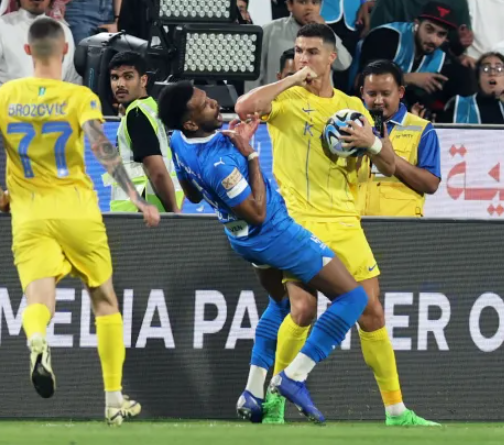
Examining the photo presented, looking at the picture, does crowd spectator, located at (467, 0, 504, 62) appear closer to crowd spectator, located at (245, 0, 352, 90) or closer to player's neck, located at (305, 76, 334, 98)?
crowd spectator, located at (245, 0, 352, 90)

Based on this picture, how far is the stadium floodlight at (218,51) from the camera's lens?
1054 cm

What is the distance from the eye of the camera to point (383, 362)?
8.48 m

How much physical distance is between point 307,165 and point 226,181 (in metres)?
0.70

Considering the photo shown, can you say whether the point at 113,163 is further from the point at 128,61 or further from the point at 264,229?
the point at 128,61

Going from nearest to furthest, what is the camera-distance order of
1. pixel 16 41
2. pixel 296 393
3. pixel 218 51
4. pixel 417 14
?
pixel 296 393
pixel 218 51
pixel 16 41
pixel 417 14

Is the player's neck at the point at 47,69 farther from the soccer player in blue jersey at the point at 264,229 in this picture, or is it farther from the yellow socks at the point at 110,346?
the yellow socks at the point at 110,346

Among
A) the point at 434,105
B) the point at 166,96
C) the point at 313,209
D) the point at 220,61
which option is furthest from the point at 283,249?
the point at 434,105

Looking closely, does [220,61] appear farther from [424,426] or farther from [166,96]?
[424,426]

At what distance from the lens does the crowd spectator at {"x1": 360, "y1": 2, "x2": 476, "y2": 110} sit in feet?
40.1

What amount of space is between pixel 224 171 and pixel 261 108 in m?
0.55

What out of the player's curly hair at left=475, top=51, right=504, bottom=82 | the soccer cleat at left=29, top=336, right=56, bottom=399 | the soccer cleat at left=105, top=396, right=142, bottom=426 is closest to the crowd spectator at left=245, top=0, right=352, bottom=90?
the player's curly hair at left=475, top=51, right=504, bottom=82

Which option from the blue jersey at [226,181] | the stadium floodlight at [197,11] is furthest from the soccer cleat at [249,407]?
the stadium floodlight at [197,11]

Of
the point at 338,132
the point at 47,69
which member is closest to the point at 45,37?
the point at 47,69

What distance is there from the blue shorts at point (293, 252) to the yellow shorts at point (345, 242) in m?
0.24
